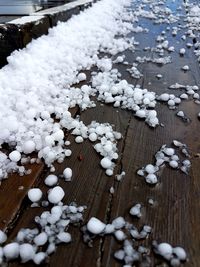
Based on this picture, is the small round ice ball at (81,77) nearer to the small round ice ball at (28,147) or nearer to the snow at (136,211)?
the small round ice ball at (28,147)

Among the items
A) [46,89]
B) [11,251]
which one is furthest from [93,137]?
[11,251]

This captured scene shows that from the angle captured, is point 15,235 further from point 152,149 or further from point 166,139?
point 166,139

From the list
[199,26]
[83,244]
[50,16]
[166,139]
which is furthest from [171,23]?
[83,244]

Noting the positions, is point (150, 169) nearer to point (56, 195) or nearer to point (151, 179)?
point (151, 179)

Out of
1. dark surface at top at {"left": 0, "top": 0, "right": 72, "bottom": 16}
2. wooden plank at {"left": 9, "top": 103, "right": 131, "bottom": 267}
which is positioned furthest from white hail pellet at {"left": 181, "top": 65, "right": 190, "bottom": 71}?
dark surface at top at {"left": 0, "top": 0, "right": 72, "bottom": 16}

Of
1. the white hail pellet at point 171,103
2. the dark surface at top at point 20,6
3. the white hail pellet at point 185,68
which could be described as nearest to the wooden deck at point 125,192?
the white hail pellet at point 171,103
